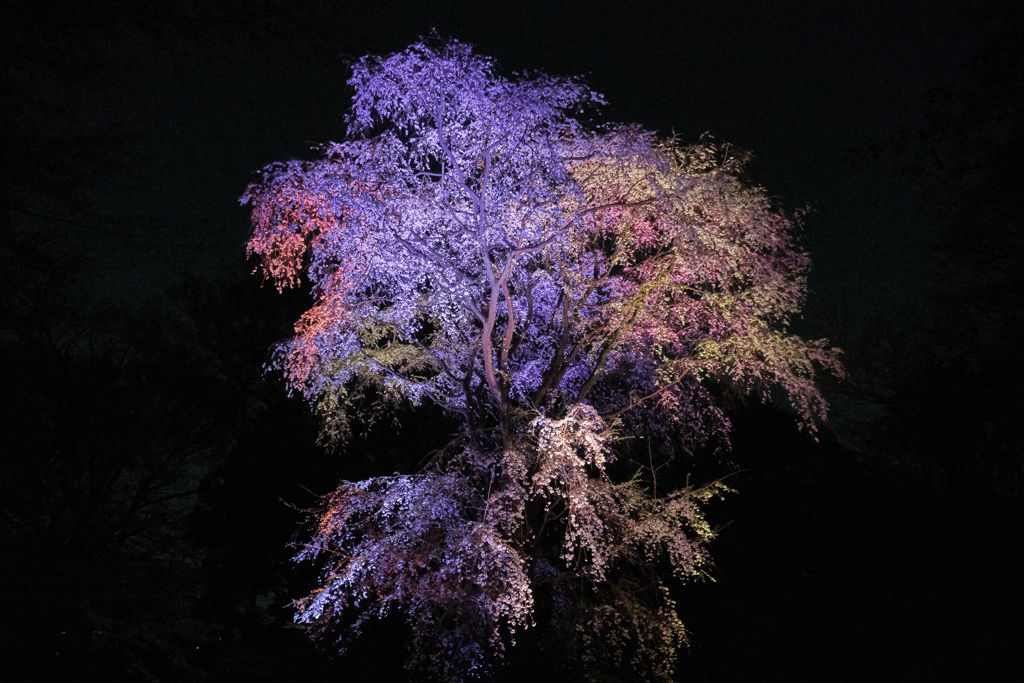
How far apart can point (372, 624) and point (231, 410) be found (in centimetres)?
606

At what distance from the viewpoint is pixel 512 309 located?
8.35 m

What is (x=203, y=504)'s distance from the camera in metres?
17.2

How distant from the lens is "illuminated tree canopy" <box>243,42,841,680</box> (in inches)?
291

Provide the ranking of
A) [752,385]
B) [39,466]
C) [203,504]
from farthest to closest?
[203,504]
[39,466]
[752,385]

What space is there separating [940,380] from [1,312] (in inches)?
535

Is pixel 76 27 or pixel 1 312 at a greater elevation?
pixel 76 27

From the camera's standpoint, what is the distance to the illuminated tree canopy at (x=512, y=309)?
740 centimetres

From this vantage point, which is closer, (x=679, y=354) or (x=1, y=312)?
(x=1, y=312)

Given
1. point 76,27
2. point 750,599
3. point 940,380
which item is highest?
point 940,380

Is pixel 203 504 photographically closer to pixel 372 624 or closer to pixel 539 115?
pixel 372 624

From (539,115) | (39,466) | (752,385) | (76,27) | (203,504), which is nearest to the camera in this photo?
(76,27)

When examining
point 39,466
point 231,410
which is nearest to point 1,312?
point 39,466

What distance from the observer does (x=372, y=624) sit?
15.4 meters

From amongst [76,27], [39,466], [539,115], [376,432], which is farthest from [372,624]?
[76,27]
